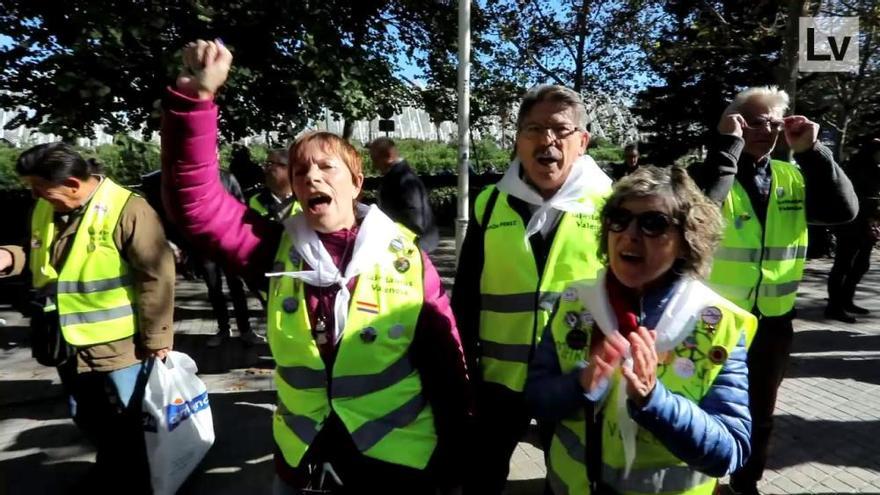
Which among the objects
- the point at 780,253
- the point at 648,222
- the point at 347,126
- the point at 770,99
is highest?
the point at 347,126

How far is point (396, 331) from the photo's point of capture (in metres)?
1.69

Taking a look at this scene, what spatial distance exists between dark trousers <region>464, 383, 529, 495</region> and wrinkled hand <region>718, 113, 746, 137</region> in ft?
4.73

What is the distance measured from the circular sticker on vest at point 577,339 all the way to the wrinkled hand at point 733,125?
4.57ft

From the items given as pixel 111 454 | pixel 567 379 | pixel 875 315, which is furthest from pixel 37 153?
pixel 875 315

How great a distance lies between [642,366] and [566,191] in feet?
2.95

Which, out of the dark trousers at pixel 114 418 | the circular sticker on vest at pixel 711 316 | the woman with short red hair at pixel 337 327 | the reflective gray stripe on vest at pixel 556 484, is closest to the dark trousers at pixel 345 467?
the woman with short red hair at pixel 337 327

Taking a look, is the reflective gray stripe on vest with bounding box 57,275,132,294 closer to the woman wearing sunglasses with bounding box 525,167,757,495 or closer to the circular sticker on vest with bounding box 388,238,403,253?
the circular sticker on vest with bounding box 388,238,403,253

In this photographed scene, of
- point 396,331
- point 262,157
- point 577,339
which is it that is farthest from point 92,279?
point 262,157

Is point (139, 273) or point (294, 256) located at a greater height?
point (294, 256)

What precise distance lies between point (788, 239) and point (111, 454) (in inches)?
134

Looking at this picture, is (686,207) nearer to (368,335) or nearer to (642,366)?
(642,366)

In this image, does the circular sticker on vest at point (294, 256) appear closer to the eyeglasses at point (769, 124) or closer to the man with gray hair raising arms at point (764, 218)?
the man with gray hair raising arms at point (764, 218)

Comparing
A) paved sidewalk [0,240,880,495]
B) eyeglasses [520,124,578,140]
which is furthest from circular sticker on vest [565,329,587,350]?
paved sidewalk [0,240,880,495]

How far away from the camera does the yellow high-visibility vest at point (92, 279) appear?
2.59 m
